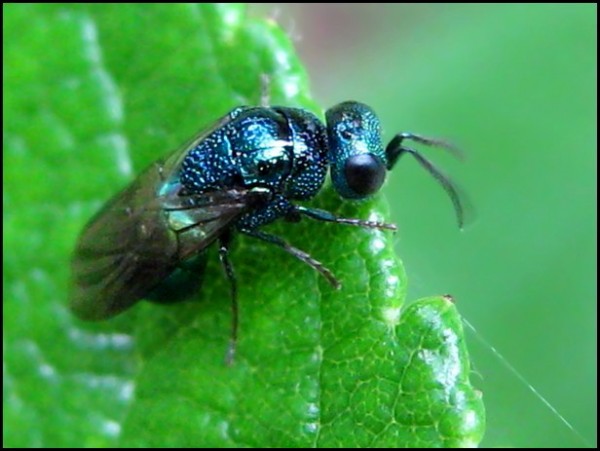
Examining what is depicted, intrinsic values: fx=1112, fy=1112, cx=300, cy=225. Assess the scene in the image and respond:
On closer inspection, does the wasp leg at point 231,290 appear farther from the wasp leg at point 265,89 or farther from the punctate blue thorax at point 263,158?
the wasp leg at point 265,89

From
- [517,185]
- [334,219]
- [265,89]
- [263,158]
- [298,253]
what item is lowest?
[298,253]

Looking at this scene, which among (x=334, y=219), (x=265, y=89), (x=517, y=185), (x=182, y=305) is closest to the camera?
(x=334, y=219)

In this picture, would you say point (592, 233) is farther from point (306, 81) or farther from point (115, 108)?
point (115, 108)

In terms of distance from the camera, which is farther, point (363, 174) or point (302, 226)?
point (302, 226)

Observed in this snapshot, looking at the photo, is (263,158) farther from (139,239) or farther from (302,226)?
(139,239)

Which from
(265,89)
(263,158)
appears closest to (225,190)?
(263,158)

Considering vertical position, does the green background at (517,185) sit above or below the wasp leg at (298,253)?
above

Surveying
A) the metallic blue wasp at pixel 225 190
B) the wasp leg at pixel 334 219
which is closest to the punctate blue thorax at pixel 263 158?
the metallic blue wasp at pixel 225 190

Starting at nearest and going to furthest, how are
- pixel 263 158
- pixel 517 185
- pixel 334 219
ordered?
pixel 334 219
pixel 263 158
pixel 517 185
